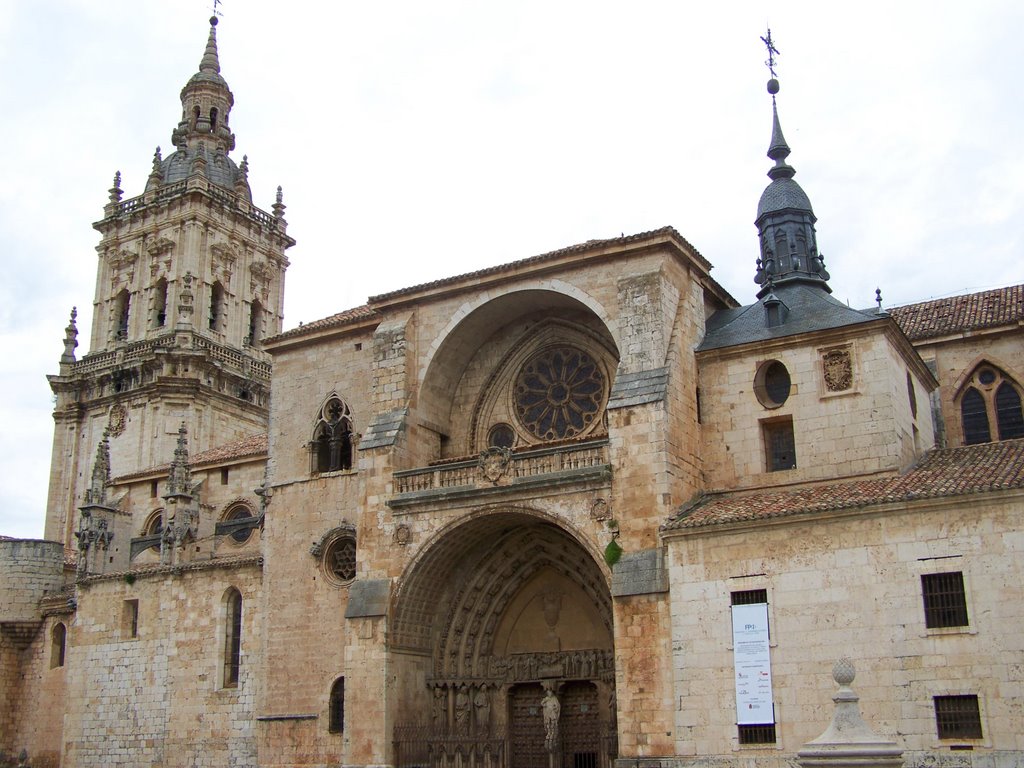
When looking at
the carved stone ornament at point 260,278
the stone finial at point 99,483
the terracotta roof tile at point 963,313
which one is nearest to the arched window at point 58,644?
the stone finial at point 99,483

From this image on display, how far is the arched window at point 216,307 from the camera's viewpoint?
43.5 m

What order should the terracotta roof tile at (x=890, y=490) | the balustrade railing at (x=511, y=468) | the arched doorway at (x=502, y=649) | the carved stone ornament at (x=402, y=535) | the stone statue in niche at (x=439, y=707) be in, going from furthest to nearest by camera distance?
the stone statue in niche at (x=439, y=707) → the carved stone ornament at (x=402, y=535) → the arched doorway at (x=502, y=649) → the balustrade railing at (x=511, y=468) → the terracotta roof tile at (x=890, y=490)

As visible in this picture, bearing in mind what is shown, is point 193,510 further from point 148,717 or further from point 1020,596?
point 1020,596

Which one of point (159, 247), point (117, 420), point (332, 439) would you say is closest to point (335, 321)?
point (332, 439)

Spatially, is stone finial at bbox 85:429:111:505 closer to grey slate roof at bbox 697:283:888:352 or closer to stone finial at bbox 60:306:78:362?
stone finial at bbox 60:306:78:362

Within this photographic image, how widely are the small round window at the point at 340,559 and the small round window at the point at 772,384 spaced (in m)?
8.87

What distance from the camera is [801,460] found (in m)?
19.5

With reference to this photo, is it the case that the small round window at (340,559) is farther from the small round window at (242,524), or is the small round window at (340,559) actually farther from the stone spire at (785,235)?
the stone spire at (785,235)

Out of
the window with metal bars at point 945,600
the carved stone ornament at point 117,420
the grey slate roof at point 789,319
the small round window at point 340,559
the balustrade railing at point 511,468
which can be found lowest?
the window with metal bars at point 945,600

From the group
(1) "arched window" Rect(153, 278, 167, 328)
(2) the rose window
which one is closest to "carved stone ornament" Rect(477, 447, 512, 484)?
(2) the rose window

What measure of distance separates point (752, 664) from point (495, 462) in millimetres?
5946

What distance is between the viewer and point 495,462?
20.4 metres

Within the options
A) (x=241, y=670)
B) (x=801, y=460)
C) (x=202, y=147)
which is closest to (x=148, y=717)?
(x=241, y=670)

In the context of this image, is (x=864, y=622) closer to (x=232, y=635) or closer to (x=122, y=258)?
(x=232, y=635)
